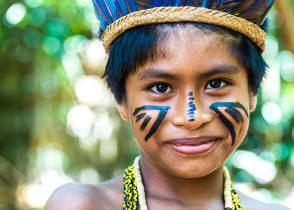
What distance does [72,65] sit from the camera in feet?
15.2

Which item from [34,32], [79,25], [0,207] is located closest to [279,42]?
[79,25]

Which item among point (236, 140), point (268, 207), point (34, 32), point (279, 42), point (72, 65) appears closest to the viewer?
point (236, 140)

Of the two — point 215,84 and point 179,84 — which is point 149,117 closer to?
point 179,84

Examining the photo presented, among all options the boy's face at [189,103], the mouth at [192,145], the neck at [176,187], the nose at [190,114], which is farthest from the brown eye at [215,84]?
the neck at [176,187]

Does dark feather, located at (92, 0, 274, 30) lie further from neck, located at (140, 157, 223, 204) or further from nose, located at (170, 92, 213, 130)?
neck, located at (140, 157, 223, 204)

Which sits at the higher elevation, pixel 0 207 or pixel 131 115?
pixel 0 207

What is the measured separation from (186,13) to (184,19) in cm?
3

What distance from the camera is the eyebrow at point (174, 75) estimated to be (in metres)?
1.78

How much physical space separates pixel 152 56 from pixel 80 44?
2.57 m

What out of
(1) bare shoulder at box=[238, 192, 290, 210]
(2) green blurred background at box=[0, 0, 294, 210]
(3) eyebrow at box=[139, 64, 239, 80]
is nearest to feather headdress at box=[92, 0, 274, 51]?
(3) eyebrow at box=[139, 64, 239, 80]

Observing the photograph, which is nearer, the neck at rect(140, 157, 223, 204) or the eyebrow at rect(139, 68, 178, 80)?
the eyebrow at rect(139, 68, 178, 80)

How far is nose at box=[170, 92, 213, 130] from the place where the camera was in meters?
1.74

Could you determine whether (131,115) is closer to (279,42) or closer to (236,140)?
(236,140)

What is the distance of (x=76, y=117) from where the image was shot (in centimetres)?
498
